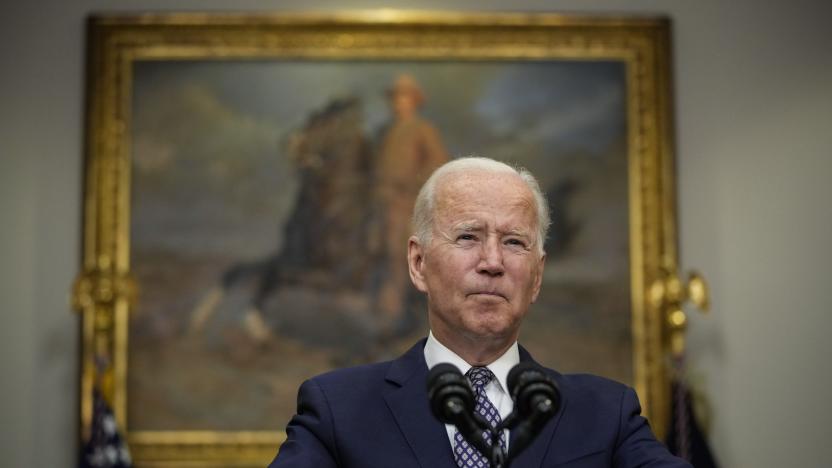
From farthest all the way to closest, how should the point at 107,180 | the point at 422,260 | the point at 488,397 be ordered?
the point at 107,180
the point at 422,260
the point at 488,397

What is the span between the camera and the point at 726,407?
7.17 metres

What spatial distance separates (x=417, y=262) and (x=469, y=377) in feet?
1.35

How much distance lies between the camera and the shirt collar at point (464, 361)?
298 centimetres

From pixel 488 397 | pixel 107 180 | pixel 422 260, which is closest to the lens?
pixel 488 397

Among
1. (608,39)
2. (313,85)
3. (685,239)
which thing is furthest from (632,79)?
(313,85)

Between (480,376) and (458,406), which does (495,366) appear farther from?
(458,406)

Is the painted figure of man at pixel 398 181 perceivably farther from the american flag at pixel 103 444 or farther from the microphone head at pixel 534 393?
the microphone head at pixel 534 393

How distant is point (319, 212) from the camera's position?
23.6 feet

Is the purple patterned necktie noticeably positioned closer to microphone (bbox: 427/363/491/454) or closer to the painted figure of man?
microphone (bbox: 427/363/491/454)

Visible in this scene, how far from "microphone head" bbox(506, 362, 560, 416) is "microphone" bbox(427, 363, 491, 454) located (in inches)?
3.5

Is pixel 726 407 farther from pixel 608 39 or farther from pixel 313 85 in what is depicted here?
pixel 313 85

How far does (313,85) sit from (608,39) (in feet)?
6.43

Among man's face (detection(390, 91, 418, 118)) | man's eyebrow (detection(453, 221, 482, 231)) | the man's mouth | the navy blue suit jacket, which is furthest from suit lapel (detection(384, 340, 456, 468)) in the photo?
man's face (detection(390, 91, 418, 118))

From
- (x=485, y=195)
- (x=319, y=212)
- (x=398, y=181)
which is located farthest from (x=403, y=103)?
(x=485, y=195)
